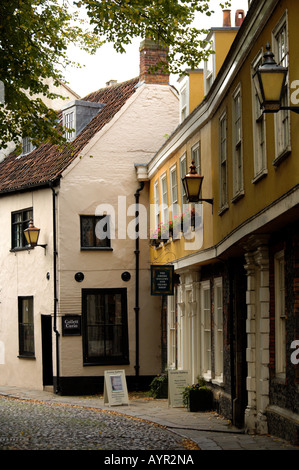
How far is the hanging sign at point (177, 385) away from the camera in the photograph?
1814cm

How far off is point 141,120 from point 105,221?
10.8ft

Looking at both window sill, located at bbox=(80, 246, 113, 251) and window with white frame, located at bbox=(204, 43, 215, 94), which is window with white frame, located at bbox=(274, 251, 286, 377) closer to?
window with white frame, located at bbox=(204, 43, 215, 94)

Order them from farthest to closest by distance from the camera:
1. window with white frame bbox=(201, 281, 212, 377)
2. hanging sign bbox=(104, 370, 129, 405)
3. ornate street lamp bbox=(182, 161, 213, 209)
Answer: hanging sign bbox=(104, 370, 129, 405), window with white frame bbox=(201, 281, 212, 377), ornate street lamp bbox=(182, 161, 213, 209)

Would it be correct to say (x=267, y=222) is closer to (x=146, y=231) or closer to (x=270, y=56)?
(x=270, y=56)

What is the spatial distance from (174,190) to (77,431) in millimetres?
9042

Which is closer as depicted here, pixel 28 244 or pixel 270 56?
pixel 270 56

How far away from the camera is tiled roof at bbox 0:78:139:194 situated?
24.1 metres

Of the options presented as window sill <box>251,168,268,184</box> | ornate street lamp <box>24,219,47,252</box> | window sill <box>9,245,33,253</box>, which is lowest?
window sill <box>9,245,33,253</box>

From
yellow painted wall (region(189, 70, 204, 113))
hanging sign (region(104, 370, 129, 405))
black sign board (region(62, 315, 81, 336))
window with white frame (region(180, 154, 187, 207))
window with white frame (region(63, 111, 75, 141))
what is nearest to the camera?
hanging sign (region(104, 370, 129, 405))

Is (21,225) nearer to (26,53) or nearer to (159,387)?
(159,387)

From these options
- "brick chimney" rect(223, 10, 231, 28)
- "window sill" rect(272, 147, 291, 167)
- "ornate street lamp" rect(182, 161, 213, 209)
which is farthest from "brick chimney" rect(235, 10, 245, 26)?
"window sill" rect(272, 147, 291, 167)

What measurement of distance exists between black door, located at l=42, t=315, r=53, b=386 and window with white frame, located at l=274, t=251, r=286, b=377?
482 inches

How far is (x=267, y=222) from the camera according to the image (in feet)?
37.3
